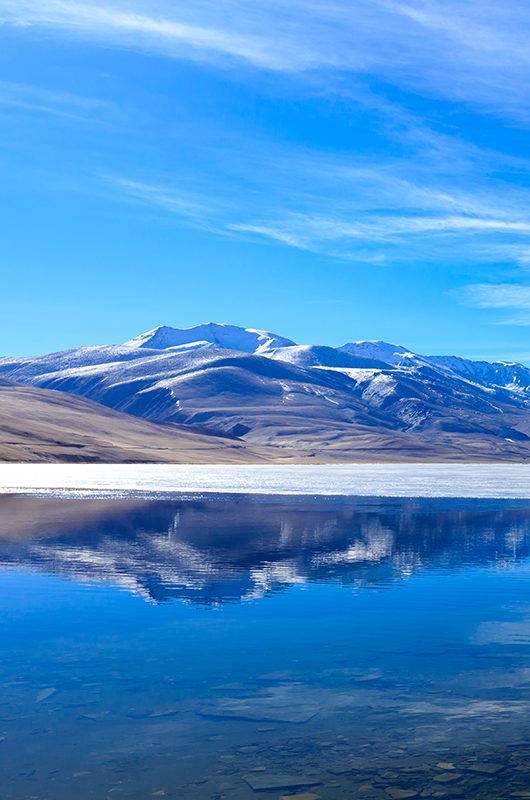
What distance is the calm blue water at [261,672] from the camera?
571 inches

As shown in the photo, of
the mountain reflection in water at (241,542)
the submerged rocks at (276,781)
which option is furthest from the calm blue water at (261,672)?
the mountain reflection in water at (241,542)

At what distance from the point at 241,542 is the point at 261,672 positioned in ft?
78.1

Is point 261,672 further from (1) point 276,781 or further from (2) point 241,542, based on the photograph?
(2) point 241,542

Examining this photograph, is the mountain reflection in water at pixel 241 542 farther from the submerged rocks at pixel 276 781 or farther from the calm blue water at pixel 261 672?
the submerged rocks at pixel 276 781

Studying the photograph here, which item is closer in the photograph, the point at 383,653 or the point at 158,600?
the point at 383,653

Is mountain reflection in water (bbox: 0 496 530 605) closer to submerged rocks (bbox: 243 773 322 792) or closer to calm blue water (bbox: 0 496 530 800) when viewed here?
calm blue water (bbox: 0 496 530 800)

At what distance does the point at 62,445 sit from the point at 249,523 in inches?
5672

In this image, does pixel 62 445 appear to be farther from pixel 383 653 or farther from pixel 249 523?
pixel 383 653

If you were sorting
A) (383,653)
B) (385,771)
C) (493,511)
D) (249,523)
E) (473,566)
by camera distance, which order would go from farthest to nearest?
(493,511)
(249,523)
(473,566)
(383,653)
(385,771)

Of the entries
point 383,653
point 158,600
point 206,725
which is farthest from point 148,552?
point 206,725

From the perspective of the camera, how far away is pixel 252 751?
50.8 feet

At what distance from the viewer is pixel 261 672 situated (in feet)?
67.1

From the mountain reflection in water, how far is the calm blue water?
264mm

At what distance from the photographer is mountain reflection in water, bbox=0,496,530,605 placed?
3356cm
